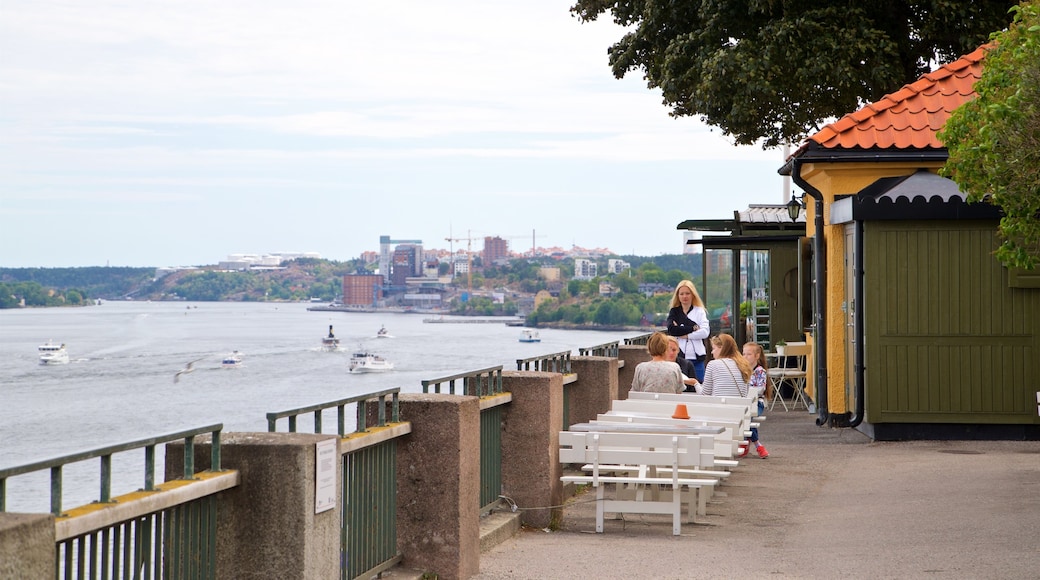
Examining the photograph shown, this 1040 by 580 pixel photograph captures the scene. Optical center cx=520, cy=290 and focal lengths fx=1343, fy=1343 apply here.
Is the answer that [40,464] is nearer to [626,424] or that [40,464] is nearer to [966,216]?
[626,424]

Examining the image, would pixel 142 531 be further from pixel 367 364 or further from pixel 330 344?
pixel 330 344

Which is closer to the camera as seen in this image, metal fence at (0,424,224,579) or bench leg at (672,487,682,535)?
metal fence at (0,424,224,579)

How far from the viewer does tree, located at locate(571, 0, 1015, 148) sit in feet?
71.8

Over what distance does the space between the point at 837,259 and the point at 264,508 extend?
11780 mm

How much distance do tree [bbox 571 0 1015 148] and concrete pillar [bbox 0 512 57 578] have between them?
19.2 meters

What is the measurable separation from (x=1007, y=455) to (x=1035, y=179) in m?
4.00

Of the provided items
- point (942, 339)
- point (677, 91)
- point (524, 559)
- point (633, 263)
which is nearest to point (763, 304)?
point (677, 91)

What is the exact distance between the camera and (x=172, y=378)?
A: 111812 mm

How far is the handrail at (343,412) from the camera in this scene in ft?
19.1

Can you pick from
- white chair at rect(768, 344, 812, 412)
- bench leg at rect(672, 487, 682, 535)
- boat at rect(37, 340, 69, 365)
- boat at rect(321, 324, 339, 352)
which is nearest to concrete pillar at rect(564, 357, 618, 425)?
bench leg at rect(672, 487, 682, 535)

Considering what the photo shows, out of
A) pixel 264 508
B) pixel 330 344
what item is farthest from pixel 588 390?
pixel 330 344

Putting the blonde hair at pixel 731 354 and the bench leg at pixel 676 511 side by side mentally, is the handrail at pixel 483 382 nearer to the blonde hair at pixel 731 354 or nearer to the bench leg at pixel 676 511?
the bench leg at pixel 676 511

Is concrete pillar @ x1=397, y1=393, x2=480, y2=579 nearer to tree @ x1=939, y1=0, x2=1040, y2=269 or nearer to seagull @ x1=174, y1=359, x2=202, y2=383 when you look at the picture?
tree @ x1=939, y1=0, x2=1040, y2=269

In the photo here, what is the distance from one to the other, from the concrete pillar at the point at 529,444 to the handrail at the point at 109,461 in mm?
4611
